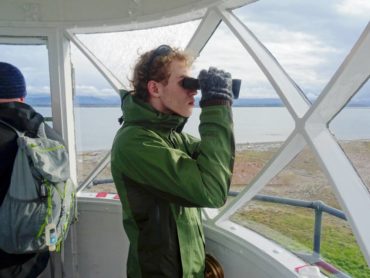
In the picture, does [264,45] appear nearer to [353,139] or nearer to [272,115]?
[272,115]

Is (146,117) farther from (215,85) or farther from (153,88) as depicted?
(215,85)

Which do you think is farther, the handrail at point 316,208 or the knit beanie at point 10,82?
the knit beanie at point 10,82

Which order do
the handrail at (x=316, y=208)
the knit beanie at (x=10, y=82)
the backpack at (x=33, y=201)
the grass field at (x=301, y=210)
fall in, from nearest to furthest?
the grass field at (x=301, y=210) < the handrail at (x=316, y=208) < the backpack at (x=33, y=201) < the knit beanie at (x=10, y=82)

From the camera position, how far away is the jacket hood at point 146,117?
1.54m

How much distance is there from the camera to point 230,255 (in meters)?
2.07

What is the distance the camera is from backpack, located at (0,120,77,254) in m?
1.89

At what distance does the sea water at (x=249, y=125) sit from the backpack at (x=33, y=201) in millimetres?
813

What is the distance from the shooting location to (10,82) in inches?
82.8

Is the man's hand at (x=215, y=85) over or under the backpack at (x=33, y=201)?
over

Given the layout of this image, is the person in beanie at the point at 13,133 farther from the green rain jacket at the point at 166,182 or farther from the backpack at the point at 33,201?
the green rain jacket at the point at 166,182

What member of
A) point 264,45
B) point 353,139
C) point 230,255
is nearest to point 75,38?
point 264,45

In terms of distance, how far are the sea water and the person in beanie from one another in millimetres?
753

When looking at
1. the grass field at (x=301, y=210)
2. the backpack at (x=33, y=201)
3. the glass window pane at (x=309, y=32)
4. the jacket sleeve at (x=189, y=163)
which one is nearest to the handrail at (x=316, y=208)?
the grass field at (x=301, y=210)

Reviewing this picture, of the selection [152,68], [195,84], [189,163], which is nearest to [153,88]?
[152,68]
